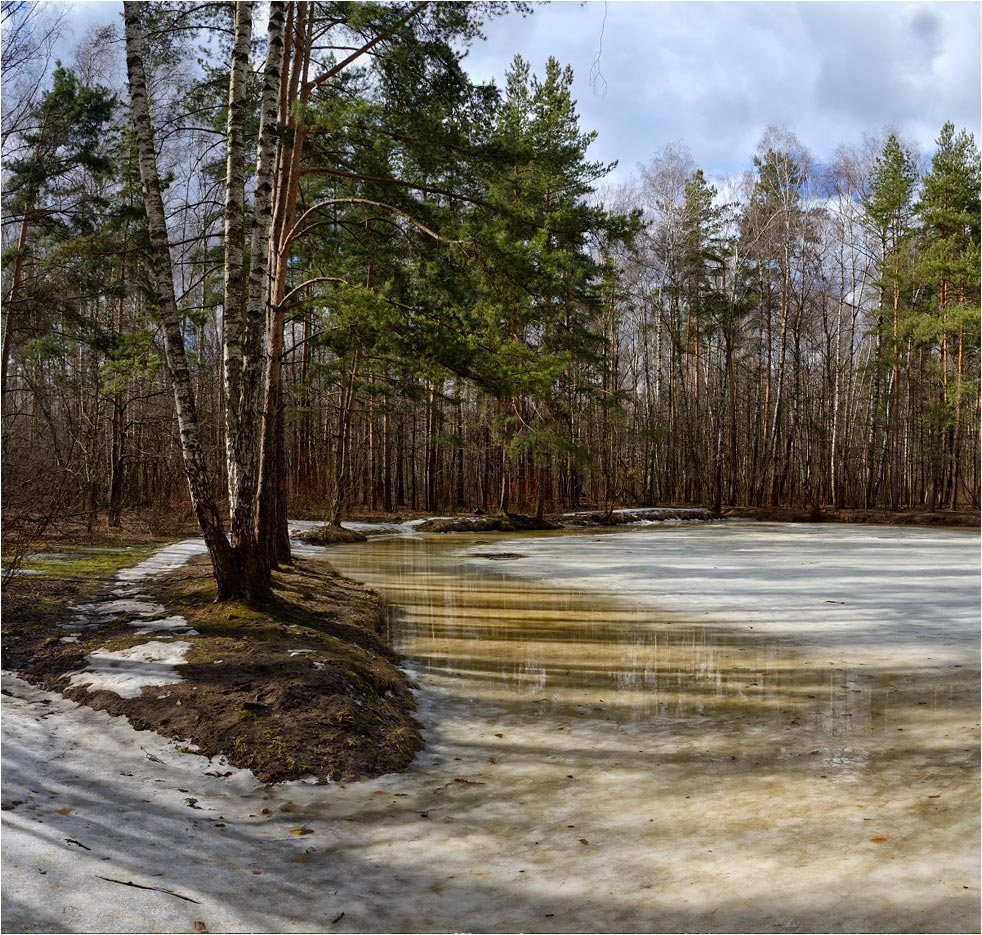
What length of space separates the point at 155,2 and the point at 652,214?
25.9 meters

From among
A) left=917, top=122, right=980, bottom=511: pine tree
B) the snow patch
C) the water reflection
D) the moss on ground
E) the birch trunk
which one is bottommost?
the water reflection

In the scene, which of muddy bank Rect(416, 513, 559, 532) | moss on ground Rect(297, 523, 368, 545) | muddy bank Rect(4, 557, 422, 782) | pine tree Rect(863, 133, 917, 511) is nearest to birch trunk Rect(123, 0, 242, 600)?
muddy bank Rect(4, 557, 422, 782)

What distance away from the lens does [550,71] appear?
2558 centimetres

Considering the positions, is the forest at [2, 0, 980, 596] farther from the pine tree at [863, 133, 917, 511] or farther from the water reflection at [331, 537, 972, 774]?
the water reflection at [331, 537, 972, 774]

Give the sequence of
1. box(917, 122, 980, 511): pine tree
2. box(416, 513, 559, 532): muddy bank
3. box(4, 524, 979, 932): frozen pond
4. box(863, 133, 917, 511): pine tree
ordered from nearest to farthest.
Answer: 1. box(4, 524, 979, 932): frozen pond
2. box(416, 513, 559, 532): muddy bank
3. box(917, 122, 980, 511): pine tree
4. box(863, 133, 917, 511): pine tree

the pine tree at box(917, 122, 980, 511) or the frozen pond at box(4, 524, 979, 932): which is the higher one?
the pine tree at box(917, 122, 980, 511)

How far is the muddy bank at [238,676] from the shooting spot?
14.0 feet

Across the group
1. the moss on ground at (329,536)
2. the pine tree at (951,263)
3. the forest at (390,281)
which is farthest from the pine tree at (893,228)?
the moss on ground at (329,536)

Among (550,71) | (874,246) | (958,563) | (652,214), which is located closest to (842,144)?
(874,246)

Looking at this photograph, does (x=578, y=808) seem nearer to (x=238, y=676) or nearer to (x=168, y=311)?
(x=238, y=676)

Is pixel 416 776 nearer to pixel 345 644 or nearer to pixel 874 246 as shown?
pixel 345 644

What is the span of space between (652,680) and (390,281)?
217 inches

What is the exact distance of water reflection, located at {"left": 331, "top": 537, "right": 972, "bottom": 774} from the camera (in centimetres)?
497

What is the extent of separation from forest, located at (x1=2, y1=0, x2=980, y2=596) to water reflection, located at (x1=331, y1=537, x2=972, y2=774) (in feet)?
7.67
